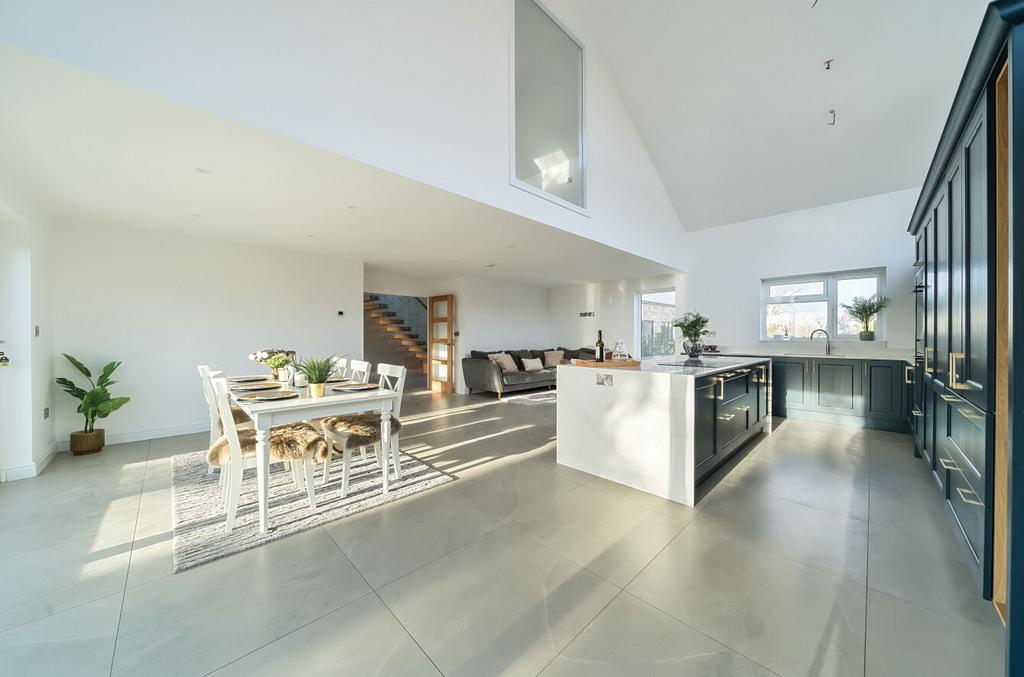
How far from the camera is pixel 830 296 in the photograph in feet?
18.0

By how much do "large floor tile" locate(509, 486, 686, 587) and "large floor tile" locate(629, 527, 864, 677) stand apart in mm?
94

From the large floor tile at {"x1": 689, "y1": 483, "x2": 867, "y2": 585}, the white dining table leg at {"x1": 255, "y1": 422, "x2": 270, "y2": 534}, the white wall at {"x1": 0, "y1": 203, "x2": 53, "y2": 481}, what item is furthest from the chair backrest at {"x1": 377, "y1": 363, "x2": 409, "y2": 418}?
the white wall at {"x1": 0, "y1": 203, "x2": 53, "y2": 481}

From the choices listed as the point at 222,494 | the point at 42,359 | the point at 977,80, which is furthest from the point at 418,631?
the point at 42,359

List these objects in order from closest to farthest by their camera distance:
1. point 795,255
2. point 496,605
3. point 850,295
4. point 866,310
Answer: point 496,605, point 866,310, point 850,295, point 795,255

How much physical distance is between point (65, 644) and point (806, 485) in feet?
13.6

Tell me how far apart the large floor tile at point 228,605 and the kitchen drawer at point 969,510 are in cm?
265

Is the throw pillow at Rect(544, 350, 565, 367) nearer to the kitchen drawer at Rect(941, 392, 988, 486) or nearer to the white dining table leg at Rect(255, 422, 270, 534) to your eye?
the kitchen drawer at Rect(941, 392, 988, 486)

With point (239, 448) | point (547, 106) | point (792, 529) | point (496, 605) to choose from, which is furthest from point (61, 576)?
point (547, 106)

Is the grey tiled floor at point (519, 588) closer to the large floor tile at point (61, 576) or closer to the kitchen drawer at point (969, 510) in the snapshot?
the large floor tile at point (61, 576)

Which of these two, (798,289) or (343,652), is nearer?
(343,652)

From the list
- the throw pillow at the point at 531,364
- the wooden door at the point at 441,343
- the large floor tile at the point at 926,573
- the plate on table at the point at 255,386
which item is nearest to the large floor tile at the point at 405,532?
the plate on table at the point at 255,386

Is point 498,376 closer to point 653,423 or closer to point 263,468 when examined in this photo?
point 653,423

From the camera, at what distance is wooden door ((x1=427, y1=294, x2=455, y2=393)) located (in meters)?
7.88

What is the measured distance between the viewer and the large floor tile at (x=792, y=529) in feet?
6.20
